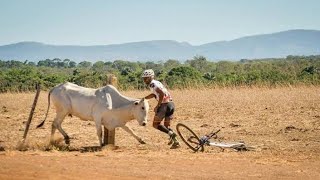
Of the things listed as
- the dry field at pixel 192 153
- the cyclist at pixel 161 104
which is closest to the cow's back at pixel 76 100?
the dry field at pixel 192 153

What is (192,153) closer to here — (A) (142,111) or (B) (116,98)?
(A) (142,111)

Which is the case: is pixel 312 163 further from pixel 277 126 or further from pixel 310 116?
pixel 310 116

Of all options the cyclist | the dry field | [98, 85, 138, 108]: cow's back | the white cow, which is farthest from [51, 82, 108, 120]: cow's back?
the cyclist

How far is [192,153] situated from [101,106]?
7.28 feet

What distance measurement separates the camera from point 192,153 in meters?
10.3

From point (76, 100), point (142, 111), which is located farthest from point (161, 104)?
point (76, 100)

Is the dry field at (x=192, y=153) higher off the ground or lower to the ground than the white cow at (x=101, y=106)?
lower

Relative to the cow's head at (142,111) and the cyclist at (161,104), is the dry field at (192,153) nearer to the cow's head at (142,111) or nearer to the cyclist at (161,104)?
the cyclist at (161,104)

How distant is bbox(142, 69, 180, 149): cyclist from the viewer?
34.9 ft

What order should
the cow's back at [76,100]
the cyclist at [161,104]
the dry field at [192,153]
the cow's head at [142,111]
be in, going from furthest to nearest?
the cow's back at [76,100]
the cow's head at [142,111]
the cyclist at [161,104]
the dry field at [192,153]

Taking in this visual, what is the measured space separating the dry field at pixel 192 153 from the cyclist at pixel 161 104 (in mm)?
367

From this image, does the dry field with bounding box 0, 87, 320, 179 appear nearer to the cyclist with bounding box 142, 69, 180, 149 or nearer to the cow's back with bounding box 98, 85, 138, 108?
the cyclist with bounding box 142, 69, 180, 149

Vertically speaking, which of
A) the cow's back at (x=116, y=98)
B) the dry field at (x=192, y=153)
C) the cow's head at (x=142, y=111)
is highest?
the cow's back at (x=116, y=98)

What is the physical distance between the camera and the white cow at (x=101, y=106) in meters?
10.8
